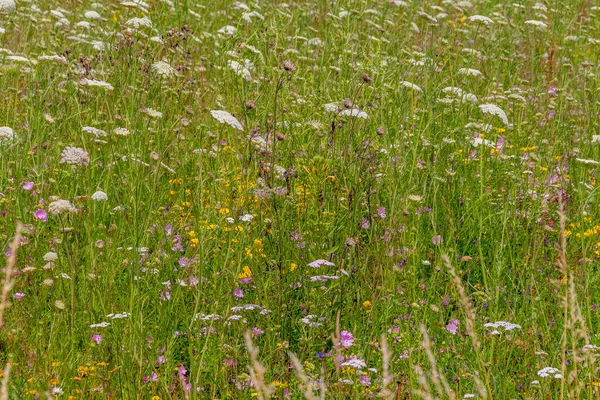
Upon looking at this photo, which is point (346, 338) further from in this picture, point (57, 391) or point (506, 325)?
point (57, 391)

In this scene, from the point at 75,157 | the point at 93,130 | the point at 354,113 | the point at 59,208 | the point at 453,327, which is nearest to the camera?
the point at 59,208

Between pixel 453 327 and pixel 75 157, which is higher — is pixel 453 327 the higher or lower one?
the lower one

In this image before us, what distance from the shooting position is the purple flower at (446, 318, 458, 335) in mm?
3094

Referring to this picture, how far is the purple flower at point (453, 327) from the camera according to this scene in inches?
122

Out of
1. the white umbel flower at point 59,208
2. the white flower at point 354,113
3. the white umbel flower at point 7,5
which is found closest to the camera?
the white umbel flower at point 59,208

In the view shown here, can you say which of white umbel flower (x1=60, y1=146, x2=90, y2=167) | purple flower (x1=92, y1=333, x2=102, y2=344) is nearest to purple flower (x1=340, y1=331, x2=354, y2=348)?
purple flower (x1=92, y1=333, x2=102, y2=344)

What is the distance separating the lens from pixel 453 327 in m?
3.12

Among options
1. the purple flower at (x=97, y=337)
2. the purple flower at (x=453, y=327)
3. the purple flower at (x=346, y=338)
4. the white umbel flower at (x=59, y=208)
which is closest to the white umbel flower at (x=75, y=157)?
the white umbel flower at (x=59, y=208)

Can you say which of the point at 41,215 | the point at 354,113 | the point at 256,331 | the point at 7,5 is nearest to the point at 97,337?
the point at 256,331

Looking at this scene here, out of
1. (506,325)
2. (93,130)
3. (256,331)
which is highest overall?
(93,130)

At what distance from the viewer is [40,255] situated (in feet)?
10.9

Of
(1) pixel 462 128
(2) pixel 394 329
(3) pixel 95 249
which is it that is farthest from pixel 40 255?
(1) pixel 462 128

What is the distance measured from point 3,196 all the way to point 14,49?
272 centimetres

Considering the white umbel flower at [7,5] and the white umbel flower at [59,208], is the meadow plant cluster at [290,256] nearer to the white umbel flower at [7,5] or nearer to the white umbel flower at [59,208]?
the white umbel flower at [59,208]
